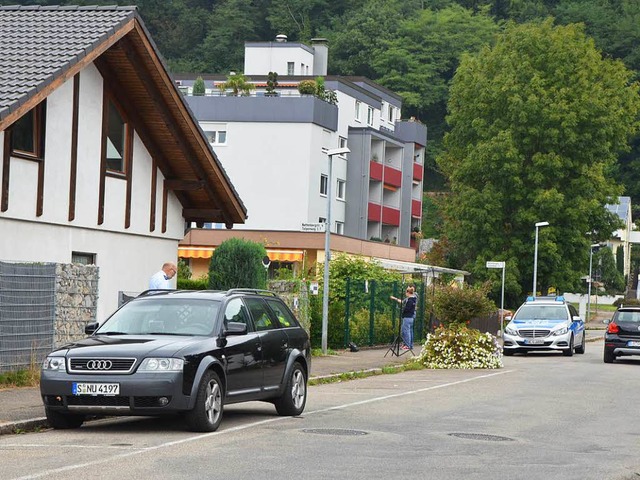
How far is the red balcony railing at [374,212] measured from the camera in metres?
80.8

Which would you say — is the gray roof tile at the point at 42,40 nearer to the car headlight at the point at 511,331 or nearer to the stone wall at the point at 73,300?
A: the stone wall at the point at 73,300

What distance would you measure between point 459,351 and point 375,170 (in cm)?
5128

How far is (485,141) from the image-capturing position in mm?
60625

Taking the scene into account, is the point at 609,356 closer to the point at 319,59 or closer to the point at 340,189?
the point at 340,189

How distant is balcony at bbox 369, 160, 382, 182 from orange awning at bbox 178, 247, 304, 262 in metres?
22.9

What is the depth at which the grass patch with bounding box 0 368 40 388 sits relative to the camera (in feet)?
62.3

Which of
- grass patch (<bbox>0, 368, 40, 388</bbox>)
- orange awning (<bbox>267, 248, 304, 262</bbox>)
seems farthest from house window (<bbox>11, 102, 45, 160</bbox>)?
orange awning (<bbox>267, 248, 304, 262</bbox>)

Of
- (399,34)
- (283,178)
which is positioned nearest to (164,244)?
(283,178)

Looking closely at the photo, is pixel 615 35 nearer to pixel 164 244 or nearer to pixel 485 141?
pixel 485 141

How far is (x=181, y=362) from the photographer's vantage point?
13766mm

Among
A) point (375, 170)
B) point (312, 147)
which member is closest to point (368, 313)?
point (312, 147)

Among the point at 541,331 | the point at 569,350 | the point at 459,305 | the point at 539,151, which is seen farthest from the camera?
the point at 539,151

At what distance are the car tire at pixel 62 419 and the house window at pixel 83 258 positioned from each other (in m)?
11.2

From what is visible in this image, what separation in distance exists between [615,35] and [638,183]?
12.4 m
